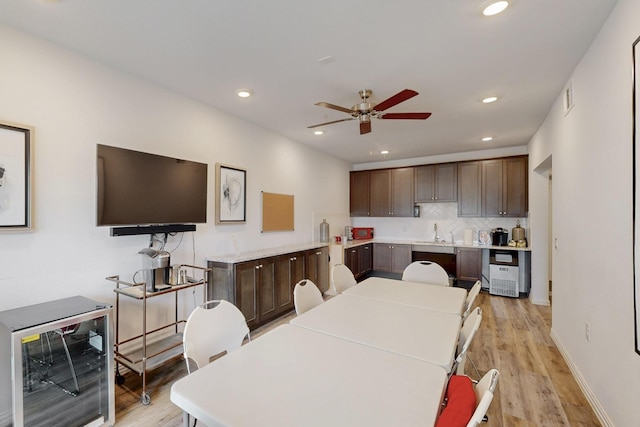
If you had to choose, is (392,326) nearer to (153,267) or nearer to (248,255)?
(153,267)

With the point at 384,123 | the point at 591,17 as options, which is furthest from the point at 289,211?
the point at 591,17

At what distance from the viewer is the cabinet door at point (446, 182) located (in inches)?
217

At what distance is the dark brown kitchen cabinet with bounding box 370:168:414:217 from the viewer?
5.99 meters

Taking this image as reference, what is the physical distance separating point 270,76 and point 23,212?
2.09m

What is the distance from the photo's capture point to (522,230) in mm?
4996

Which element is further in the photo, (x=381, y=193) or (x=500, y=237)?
(x=381, y=193)

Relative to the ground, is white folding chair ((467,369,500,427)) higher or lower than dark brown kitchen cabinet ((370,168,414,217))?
lower

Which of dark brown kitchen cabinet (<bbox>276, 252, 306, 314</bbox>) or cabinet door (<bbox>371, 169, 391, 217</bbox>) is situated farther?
cabinet door (<bbox>371, 169, 391, 217</bbox>)

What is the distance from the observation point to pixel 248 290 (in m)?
3.28

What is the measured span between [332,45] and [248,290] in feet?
8.53

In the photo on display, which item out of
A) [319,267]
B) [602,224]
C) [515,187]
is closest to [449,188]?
[515,187]

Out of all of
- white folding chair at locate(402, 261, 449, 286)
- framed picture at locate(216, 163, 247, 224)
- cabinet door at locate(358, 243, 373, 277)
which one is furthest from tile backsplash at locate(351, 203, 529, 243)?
framed picture at locate(216, 163, 247, 224)

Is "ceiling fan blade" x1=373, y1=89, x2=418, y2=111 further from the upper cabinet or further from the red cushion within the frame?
the upper cabinet

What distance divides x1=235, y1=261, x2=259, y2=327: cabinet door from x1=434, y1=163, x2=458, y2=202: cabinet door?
3997 millimetres
